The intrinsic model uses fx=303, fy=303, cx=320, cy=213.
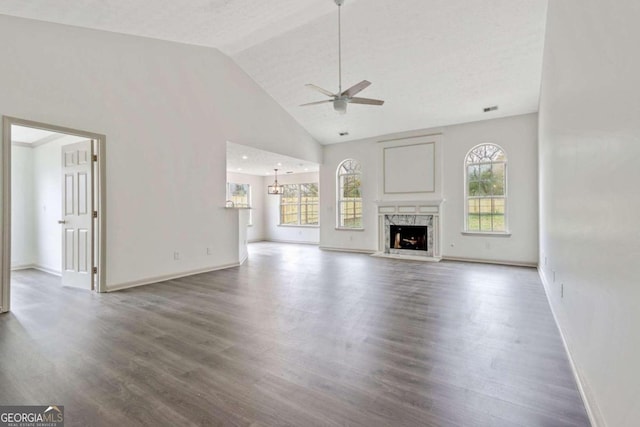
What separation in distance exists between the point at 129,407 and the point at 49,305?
2928 mm

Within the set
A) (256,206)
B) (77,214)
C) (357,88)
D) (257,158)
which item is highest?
(357,88)

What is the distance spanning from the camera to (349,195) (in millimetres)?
8891

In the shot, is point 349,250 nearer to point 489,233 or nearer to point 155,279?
point 489,233

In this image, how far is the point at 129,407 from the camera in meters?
1.82

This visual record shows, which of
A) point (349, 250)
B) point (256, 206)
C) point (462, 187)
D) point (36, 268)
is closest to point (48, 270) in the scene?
point (36, 268)

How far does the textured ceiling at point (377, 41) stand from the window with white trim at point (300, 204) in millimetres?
4461

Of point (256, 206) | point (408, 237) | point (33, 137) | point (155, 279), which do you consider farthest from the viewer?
point (256, 206)

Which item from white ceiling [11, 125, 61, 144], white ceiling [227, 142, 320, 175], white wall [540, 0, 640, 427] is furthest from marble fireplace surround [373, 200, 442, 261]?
white ceiling [11, 125, 61, 144]

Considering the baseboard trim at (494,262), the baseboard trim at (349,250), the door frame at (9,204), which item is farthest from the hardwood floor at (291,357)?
the baseboard trim at (349,250)

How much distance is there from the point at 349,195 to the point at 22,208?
24.1 ft

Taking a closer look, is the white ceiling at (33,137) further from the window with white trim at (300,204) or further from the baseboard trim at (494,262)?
the baseboard trim at (494,262)

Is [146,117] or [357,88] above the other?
[357,88]

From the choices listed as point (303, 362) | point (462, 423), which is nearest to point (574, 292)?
point (462, 423)

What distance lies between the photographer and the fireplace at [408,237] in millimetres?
7598
